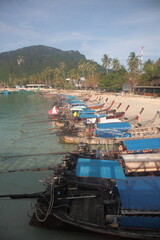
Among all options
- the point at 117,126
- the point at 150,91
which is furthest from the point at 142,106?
the point at 150,91

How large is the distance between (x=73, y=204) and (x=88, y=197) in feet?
2.41

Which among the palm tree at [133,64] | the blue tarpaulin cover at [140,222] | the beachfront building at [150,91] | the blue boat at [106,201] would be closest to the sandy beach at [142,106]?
the beachfront building at [150,91]

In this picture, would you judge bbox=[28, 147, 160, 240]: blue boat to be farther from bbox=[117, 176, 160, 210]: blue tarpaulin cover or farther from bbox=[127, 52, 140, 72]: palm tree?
bbox=[127, 52, 140, 72]: palm tree

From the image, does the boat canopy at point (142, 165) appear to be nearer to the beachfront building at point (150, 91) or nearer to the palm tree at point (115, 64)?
the beachfront building at point (150, 91)

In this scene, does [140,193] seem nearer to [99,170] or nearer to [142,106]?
[99,170]

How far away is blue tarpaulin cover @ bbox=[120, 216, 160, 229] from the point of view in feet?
21.9

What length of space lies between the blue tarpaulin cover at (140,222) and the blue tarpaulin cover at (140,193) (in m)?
0.35

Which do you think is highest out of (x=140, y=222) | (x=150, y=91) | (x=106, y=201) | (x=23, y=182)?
(x=150, y=91)

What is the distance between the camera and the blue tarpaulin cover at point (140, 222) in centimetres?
667

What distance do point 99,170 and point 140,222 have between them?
2.69m

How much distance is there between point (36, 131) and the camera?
23703mm

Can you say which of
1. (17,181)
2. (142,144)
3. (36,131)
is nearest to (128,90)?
(36,131)

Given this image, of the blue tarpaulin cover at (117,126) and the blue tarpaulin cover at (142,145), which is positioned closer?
the blue tarpaulin cover at (142,145)

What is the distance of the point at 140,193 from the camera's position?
727 centimetres
